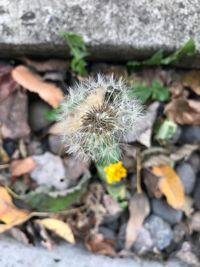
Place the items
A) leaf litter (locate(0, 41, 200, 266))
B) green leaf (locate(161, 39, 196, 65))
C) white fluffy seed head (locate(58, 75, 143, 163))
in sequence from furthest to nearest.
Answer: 1. leaf litter (locate(0, 41, 200, 266))
2. green leaf (locate(161, 39, 196, 65))
3. white fluffy seed head (locate(58, 75, 143, 163))

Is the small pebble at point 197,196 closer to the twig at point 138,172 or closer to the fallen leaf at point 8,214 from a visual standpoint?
the twig at point 138,172

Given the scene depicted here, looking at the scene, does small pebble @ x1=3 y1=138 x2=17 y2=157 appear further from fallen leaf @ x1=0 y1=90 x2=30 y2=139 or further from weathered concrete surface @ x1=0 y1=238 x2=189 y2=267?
weathered concrete surface @ x1=0 y1=238 x2=189 y2=267

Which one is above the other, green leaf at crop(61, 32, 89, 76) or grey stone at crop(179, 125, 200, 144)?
green leaf at crop(61, 32, 89, 76)

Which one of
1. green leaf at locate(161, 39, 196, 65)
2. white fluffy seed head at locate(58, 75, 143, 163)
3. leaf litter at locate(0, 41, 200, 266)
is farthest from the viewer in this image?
leaf litter at locate(0, 41, 200, 266)

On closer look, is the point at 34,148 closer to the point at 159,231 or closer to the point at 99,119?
the point at 159,231

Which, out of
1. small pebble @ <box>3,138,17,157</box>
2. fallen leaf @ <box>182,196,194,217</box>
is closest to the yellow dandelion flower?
fallen leaf @ <box>182,196,194,217</box>

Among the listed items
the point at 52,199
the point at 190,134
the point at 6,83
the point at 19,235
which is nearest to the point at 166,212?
the point at 190,134

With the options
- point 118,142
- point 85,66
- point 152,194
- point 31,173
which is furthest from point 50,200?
point 118,142
